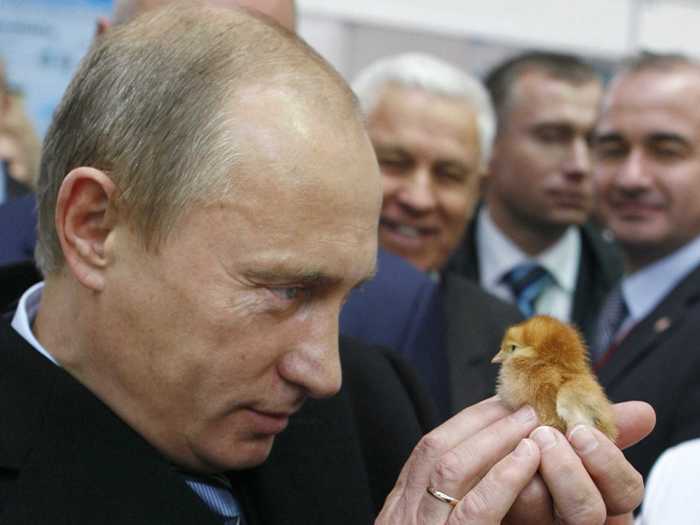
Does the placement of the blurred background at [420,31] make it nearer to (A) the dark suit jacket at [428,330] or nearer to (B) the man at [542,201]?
(B) the man at [542,201]

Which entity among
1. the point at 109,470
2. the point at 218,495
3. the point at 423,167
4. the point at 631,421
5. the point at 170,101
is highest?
the point at 170,101

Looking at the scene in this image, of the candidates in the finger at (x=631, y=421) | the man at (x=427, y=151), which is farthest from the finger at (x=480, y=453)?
the man at (x=427, y=151)

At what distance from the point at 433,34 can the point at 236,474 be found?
5641 millimetres

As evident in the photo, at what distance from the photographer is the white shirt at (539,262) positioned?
6.38 metres

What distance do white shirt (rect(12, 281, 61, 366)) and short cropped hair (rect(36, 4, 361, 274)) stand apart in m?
0.19

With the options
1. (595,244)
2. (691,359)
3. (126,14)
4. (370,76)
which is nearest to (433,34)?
(595,244)

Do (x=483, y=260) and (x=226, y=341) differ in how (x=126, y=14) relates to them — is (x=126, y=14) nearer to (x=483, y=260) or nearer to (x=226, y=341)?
(x=226, y=341)

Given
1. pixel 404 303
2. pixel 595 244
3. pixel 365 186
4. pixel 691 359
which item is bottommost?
pixel 595 244

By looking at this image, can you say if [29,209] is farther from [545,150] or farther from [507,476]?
[545,150]

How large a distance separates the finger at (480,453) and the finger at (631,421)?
0.84 feet

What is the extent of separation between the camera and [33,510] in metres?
2.28

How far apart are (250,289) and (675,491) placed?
1.39m

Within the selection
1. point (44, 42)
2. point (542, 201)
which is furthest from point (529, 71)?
point (44, 42)

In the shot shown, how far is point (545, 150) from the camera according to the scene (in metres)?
7.00
